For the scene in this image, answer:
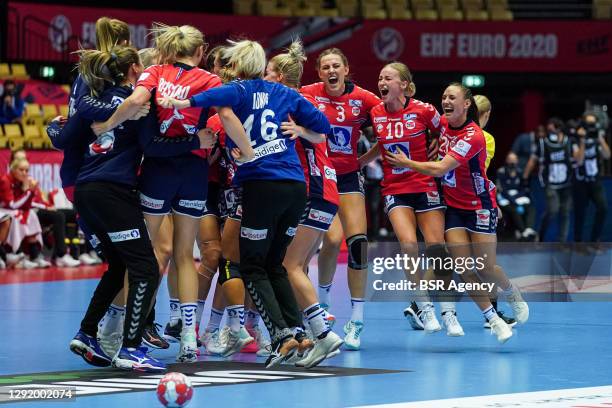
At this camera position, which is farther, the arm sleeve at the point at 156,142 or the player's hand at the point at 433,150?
the player's hand at the point at 433,150

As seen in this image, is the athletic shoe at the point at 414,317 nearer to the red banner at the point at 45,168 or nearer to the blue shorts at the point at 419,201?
the blue shorts at the point at 419,201

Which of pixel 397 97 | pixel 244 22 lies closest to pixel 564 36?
pixel 244 22

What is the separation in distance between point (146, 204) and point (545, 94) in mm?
19800

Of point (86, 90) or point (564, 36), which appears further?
point (564, 36)

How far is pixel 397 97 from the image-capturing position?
333 inches

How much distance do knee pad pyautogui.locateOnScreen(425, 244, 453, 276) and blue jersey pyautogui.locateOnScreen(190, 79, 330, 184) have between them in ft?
6.79

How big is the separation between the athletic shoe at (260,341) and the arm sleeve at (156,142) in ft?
4.82

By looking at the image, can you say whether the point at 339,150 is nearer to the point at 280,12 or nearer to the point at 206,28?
the point at 206,28

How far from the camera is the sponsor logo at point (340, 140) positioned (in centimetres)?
845

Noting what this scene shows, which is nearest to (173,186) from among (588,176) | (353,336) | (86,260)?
(353,336)

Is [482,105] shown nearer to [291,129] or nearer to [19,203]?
[291,129]

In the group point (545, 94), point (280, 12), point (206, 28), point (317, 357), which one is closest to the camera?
point (317, 357)

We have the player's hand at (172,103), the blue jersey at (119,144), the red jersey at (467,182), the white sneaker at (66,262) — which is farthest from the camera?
the white sneaker at (66,262)

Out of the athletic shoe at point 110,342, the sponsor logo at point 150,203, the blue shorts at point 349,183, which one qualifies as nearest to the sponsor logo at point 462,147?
the blue shorts at point 349,183
